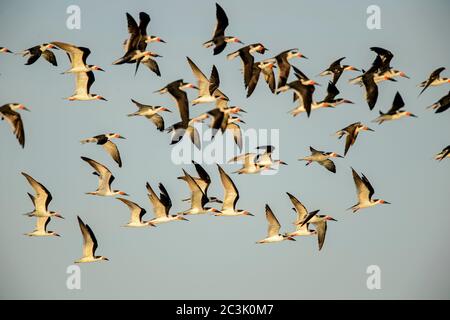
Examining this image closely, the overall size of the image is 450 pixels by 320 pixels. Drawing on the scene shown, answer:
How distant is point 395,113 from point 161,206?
8.14 metres

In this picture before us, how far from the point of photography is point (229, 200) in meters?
34.1

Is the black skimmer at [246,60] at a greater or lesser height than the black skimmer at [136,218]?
greater

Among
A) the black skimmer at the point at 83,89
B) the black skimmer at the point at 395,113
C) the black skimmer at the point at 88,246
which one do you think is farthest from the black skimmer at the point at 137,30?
the black skimmer at the point at 395,113

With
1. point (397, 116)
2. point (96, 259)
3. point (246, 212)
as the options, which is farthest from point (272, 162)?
point (96, 259)

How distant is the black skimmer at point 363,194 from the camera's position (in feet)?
110

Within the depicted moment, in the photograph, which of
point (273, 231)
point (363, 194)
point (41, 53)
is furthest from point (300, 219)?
point (41, 53)

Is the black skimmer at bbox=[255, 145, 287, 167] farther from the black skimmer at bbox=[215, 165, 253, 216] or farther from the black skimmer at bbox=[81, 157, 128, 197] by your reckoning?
the black skimmer at bbox=[81, 157, 128, 197]

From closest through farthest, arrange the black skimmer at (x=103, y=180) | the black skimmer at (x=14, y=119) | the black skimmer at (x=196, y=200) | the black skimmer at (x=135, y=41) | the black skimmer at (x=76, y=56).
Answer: the black skimmer at (x=14, y=119) < the black skimmer at (x=135, y=41) < the black skimmer at (x=76, y=56) < the black skimmer at (x=196, y=200) < the black skimmer at (x=103, y=180)

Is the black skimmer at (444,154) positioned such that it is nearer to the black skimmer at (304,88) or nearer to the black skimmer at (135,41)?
the black skimmer at (304,88)

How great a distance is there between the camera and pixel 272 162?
34.6 m

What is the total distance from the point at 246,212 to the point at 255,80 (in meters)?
4.63

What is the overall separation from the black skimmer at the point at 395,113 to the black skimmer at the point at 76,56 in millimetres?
8832
